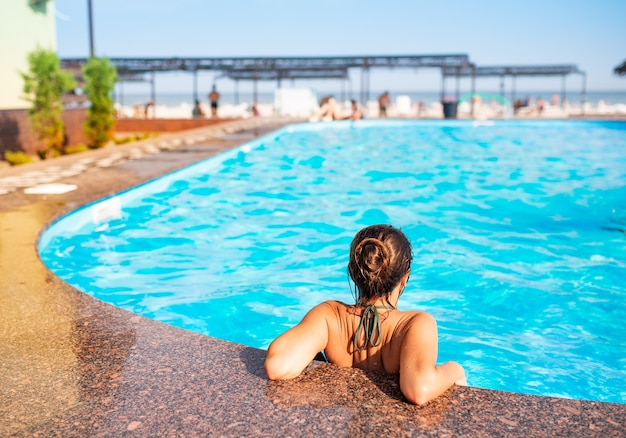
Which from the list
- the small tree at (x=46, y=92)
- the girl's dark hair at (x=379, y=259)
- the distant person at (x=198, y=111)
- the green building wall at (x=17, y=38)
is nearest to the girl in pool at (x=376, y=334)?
the girl's dark hair at (x=379, y=259)

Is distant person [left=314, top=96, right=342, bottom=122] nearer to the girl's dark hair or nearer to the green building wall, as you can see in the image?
the green building wall

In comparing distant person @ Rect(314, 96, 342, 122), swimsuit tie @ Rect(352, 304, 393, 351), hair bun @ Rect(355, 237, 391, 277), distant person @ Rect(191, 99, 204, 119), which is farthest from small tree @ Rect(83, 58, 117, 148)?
hair bun @ Rect(355, 237, 391, 277)

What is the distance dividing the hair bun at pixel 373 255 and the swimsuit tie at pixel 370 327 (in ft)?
0.54

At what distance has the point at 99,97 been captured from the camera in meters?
13.4

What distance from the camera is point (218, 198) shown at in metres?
8.16

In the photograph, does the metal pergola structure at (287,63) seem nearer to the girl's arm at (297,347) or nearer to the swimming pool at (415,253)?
the swimming pool at (415,253)

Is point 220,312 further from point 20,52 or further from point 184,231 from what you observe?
point 20,52

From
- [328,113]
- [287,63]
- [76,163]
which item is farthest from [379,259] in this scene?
[287,63]

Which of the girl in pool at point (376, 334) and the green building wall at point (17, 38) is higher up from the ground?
the green building wall at point (17, 38)

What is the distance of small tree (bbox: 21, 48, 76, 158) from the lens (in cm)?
1178

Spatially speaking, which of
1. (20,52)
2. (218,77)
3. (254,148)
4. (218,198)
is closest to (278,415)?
(218,198)

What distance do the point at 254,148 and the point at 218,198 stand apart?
440 cm

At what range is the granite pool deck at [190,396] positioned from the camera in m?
1.87

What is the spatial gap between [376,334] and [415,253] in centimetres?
368
